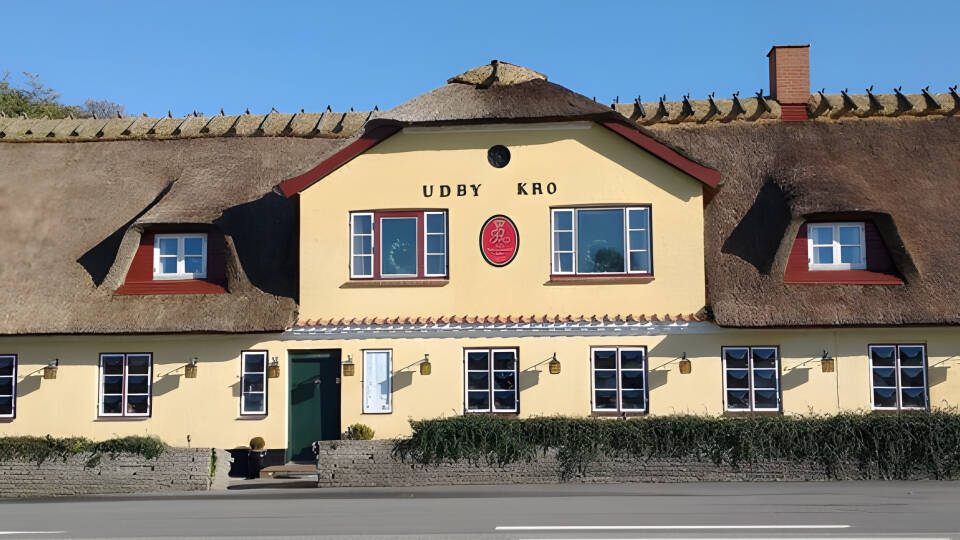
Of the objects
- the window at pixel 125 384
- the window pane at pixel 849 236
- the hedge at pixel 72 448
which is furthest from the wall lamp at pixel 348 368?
the window pane at pixel 849 236

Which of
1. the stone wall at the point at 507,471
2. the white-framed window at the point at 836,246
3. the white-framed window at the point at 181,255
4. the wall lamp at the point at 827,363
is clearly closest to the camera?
the stone wall at the point at 507,471

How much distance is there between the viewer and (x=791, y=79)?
2858cm

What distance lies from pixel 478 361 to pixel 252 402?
494 centimetres

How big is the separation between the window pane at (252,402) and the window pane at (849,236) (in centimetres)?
1275

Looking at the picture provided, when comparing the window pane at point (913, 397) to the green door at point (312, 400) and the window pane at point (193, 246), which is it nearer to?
the green door at point (312, 400)

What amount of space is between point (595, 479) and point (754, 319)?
4575 mm

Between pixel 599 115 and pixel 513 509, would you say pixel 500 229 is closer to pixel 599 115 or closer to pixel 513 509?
pixel 599 115

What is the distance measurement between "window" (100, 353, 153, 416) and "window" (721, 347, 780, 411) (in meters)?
12.3

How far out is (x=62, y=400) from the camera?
24422 mm

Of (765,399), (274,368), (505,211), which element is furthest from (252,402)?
(765,399)

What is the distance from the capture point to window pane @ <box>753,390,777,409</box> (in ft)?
76.1

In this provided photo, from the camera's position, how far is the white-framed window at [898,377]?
75.5 ft

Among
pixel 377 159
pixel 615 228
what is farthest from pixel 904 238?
pixel 377 159

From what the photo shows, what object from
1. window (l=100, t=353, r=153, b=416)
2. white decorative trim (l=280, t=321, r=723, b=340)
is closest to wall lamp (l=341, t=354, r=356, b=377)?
white decorative trim (l=280, t=321, r=723, b=340)
